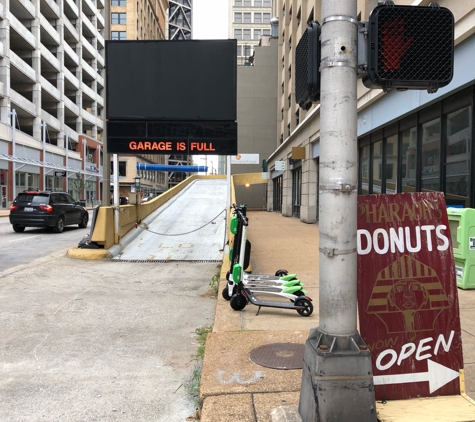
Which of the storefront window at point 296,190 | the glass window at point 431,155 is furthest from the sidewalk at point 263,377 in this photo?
the storefront window at point 296,190

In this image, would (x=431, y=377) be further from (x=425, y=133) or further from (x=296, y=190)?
(x=296, y=190)

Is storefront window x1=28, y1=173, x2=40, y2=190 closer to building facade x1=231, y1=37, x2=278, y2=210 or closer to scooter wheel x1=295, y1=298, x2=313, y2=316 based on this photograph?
building facade x1=231, y1=37, x2=278, y2=210

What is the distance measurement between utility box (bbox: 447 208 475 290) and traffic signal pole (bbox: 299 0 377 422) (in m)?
4.64

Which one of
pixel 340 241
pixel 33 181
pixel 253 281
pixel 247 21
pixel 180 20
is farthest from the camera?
pixel 180 20

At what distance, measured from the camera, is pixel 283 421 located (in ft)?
9.30

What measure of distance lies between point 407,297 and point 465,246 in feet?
13.6

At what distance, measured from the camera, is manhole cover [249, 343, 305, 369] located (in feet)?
12.7

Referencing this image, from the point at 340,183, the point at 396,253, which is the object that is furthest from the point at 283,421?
the point at 340,183

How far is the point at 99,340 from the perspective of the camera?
4957 mm

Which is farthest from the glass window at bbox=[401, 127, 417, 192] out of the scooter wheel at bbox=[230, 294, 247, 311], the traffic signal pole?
the traffic signal pole

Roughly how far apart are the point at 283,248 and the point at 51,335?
290 inches

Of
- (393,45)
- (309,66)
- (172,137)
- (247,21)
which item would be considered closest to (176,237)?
(172,137)

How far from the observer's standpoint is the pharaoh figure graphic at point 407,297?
9.89ft

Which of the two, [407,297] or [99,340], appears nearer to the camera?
[407,297]
